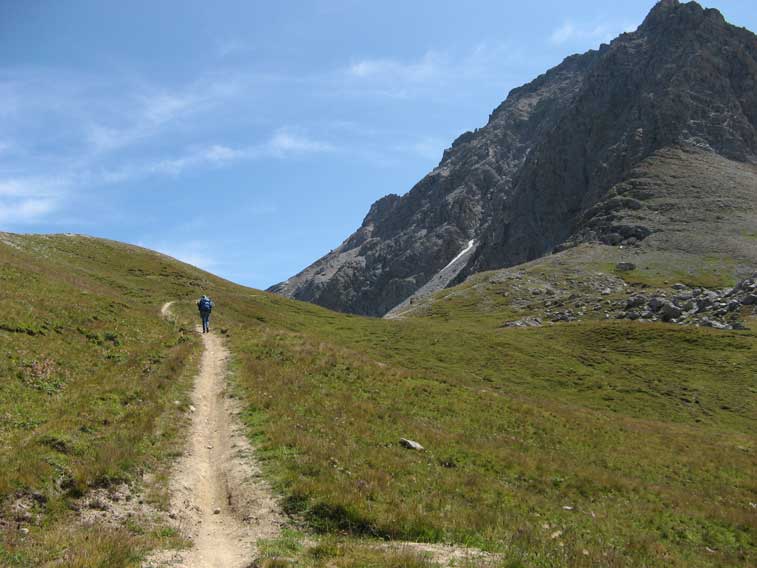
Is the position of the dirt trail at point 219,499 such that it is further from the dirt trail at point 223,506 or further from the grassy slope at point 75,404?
the grassy slope at point 75,404

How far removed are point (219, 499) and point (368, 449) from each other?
567 cm

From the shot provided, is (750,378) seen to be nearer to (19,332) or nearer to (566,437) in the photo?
(566,437)

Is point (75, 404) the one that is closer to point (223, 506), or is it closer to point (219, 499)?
point (219, 499)

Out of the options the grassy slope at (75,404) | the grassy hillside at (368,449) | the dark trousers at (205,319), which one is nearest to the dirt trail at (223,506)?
the grassy hillside at (368,449)

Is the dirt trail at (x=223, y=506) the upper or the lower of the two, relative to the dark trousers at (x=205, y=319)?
lower

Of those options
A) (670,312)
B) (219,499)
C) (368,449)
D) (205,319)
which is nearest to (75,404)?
(219,499)

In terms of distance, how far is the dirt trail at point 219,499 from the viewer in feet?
33.4

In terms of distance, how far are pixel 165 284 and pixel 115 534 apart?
2789 inches

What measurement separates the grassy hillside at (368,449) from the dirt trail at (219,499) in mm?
Answer: 633

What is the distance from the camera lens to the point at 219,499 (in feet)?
43.1

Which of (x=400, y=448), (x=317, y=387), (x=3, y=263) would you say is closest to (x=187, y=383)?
(x=317, y=387)

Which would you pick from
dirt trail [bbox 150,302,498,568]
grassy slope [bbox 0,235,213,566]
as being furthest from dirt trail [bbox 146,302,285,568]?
grassy slope [bbox 0,235,213,566]

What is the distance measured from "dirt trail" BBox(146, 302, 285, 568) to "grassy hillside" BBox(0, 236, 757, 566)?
0.63 meters

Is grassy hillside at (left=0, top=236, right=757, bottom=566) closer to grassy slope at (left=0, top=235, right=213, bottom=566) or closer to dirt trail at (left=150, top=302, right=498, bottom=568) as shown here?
grassy slope at (left=0, top=235, right=213, bottom=566)
